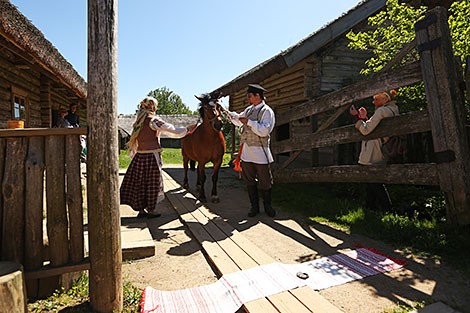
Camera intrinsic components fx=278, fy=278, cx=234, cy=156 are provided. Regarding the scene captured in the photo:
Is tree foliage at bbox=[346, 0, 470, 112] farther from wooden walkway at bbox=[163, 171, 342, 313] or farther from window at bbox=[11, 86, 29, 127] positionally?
window at bbox=[11, 86, 29, 127]

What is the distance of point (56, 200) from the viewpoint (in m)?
2.00

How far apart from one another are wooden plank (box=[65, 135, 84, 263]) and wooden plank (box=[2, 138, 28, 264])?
0.28 metres

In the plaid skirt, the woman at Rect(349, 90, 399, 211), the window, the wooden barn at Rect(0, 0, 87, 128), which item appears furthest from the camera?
the window

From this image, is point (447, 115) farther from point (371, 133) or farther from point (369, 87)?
point (369, 87)

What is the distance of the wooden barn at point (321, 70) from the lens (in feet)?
21.8

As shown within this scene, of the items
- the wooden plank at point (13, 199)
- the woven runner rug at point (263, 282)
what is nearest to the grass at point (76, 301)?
the woven runner rug at point (263, 282)

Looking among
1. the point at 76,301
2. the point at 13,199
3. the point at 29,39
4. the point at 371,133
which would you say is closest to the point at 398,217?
the point at 371,133

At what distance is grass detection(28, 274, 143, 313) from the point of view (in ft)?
6.54

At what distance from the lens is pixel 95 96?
6.31 feet

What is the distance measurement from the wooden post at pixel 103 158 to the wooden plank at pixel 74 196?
0.45 ft

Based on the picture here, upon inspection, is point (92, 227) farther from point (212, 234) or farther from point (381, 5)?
point (381, 5)

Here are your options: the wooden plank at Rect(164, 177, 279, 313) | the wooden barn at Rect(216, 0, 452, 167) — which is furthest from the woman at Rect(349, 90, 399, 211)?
the wooden plank at Rect(164, 177, 279, 313)

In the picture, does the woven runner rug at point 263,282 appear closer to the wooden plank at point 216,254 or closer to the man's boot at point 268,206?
the wooden plank at point 216,254

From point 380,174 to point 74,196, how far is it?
3514 millimetres
